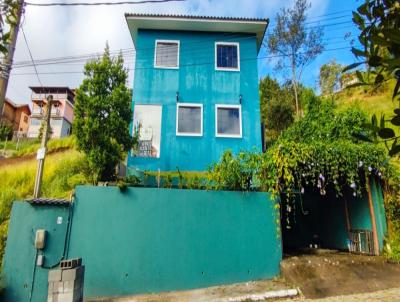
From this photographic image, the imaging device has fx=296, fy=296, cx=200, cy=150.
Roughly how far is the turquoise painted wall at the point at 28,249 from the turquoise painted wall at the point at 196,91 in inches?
182

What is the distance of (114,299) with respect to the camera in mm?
6852

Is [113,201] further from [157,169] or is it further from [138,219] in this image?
[157,169]

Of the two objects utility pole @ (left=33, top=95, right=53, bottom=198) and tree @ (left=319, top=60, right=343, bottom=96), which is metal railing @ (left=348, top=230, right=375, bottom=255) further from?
tree @ (left=319, top=60, right=343, bottom=96)

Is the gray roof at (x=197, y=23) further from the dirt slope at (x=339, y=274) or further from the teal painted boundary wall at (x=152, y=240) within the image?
the dirt slope at (x=339, y=274)

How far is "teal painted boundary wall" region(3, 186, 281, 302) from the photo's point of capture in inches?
274

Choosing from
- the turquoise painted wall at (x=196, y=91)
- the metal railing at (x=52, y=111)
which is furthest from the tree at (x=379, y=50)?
the metal railing at (x=52, y=111)

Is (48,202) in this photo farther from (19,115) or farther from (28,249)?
(19,115)

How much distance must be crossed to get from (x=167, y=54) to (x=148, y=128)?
11.4 ft

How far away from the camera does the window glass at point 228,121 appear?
39.8ft

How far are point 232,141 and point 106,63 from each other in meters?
5.53

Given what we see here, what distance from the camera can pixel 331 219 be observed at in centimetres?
1116

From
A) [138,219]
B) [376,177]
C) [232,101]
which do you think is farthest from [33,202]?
[376,177]

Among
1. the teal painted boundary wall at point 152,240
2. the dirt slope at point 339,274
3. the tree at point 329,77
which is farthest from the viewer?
the tree at point 329,77

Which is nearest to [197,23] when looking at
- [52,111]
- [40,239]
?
[40,239]
